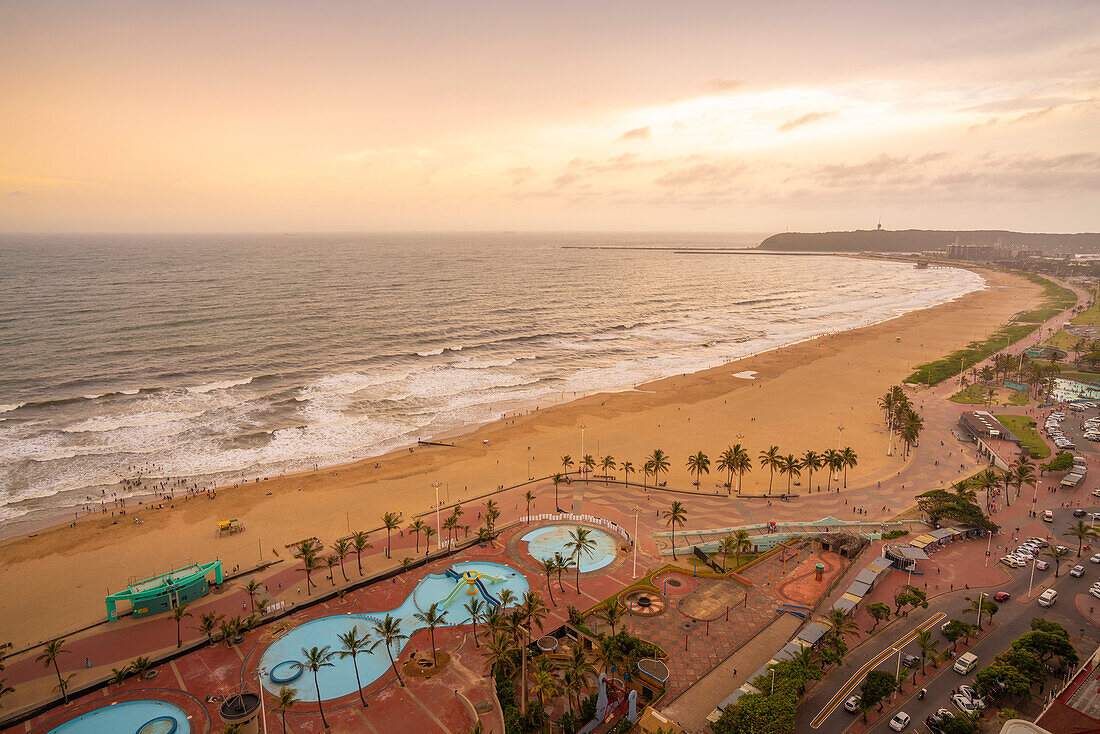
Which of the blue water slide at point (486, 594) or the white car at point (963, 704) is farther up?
the white car at point (963, 704)

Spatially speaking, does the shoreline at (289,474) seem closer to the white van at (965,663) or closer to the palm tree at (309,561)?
the palm tree at (309,561)

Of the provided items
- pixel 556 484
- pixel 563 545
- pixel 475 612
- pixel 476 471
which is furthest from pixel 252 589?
pixel 556 484

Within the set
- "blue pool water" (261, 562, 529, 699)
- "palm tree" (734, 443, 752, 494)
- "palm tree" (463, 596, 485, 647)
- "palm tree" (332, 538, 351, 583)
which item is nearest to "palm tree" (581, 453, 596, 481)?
"palm tree" (734, 443, 752, 494)

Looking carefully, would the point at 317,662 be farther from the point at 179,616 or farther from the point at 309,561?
the point at 179,616

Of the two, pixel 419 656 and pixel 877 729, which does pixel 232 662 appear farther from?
pixel 877 729

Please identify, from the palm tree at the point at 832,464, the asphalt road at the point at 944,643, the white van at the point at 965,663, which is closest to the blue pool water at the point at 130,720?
the asphalt road at the point at 944,643

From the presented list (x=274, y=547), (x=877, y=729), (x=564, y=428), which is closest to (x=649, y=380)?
(x=564, y=428)
